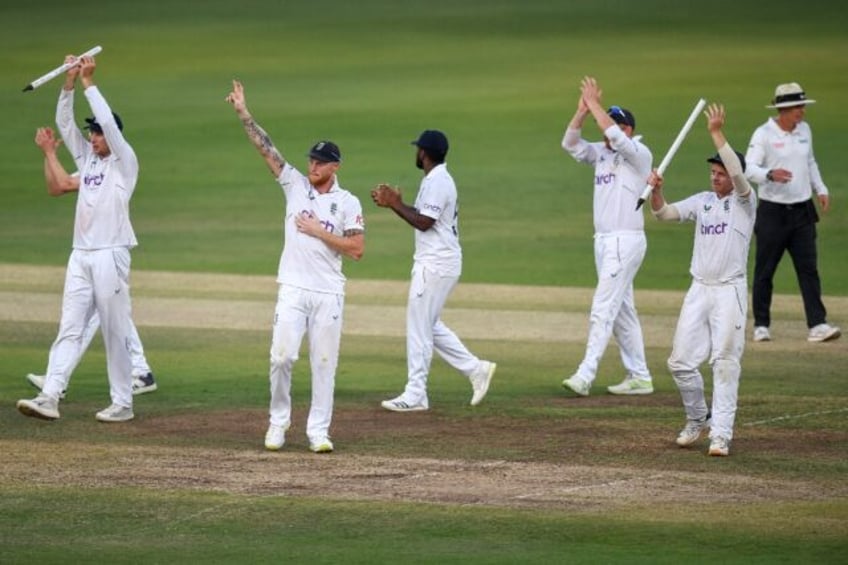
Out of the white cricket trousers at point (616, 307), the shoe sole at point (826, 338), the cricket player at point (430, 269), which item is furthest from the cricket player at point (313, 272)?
the shoe sole at point (826, 338)

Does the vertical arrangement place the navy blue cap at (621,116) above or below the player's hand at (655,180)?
above

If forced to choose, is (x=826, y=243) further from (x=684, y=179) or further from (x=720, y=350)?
(x=720, y=350)

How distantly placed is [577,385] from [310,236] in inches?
140

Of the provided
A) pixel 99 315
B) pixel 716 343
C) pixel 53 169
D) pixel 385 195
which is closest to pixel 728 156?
pixel 716 343

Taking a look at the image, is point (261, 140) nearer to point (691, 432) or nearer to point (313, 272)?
point (313, 272)

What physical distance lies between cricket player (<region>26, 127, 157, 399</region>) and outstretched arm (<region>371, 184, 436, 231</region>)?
246 centimetres

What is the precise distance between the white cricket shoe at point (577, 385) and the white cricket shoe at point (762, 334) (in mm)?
3619

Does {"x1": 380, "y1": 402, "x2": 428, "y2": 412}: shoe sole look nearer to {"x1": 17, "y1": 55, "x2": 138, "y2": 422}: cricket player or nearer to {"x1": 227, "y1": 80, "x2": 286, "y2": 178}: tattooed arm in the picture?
{"x1": 17, "y1": 55, "x2": 138, "y2": 422}: cricket player

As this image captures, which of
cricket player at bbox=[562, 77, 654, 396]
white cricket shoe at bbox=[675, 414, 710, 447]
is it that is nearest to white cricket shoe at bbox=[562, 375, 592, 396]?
cricket player at bbox=[562, 77, 654, 396]

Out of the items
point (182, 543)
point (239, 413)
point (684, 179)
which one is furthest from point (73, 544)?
point (684, 179)

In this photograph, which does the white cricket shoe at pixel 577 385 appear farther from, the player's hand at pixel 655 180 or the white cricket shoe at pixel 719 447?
the player's hand at pixel 655 180

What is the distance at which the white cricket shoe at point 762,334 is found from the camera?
19.7 meters

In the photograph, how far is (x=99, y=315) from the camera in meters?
15.3

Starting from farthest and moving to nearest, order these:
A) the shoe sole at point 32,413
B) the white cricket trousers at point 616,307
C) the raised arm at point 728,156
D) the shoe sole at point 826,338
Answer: the shoe sole at point 826,338 < the white cricket trousers at point 616,307 < the shoe sole at point 32,413 < the raised arm at point 728,156
